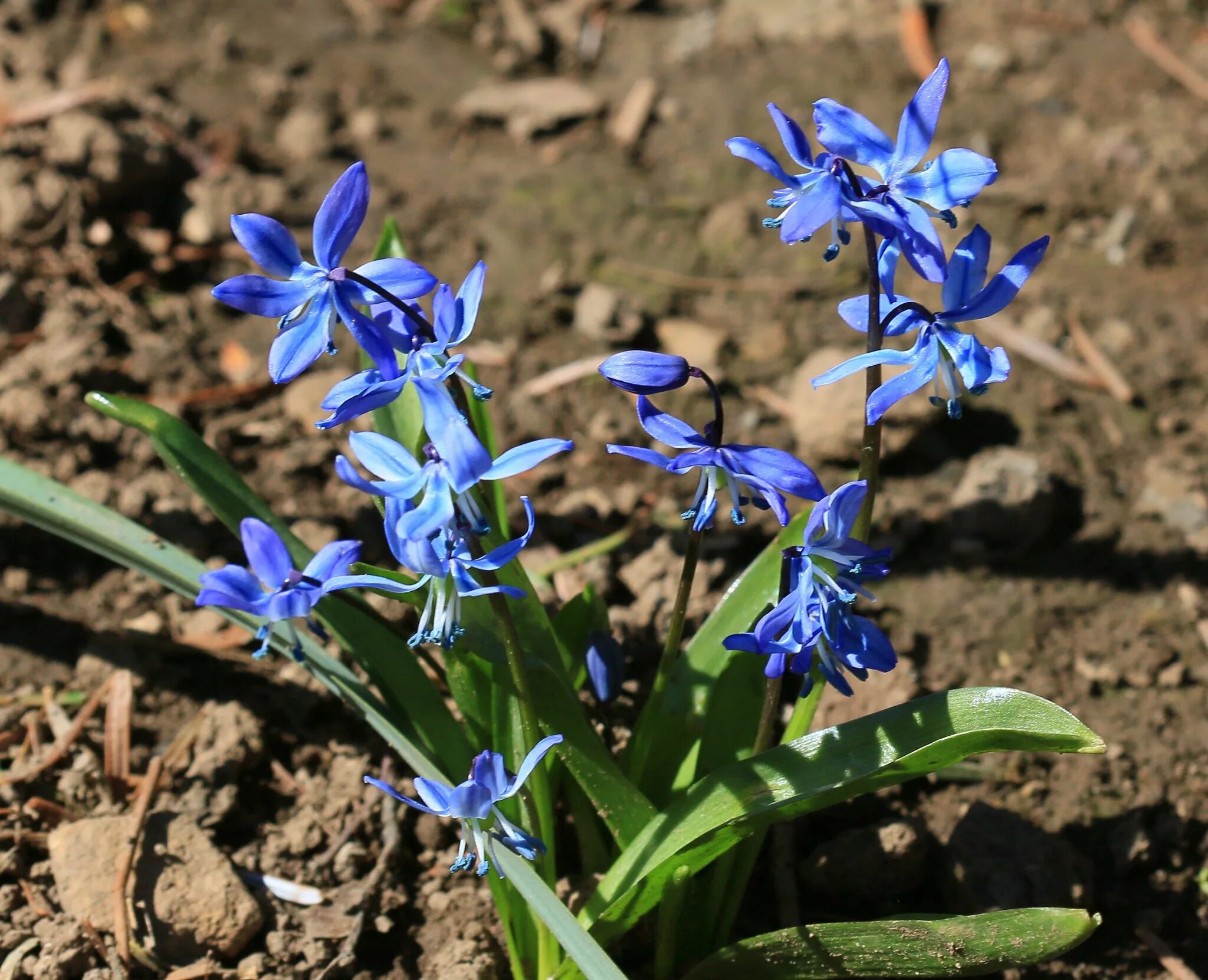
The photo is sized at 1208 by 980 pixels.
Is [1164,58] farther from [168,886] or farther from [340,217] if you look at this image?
[168,886]

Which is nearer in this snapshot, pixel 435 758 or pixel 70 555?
pixel 435 758

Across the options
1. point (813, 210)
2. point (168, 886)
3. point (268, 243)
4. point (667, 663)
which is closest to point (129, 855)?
point (168, 886)

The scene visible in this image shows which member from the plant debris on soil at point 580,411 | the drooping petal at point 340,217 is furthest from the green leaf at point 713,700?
the drooping petal at point 340,217

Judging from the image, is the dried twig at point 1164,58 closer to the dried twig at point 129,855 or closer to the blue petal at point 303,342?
the blue petal at point 303,342

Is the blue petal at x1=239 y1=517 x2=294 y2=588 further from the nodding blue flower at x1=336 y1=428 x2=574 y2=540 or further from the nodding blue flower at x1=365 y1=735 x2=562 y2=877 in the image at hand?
the nodding blue flower at x1=365 y1=735 x2=562 y2=877

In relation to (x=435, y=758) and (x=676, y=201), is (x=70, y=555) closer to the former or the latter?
(x=435, y=758)

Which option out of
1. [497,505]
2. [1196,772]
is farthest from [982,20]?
[497,505]

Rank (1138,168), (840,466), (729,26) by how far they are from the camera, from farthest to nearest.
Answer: (729,26)
(1138,168)
(840,466)
